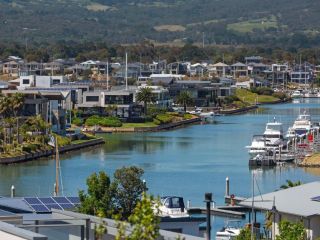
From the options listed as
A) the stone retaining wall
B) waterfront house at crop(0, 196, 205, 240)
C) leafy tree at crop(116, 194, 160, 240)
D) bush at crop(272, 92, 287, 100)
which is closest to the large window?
the stone retaining wall

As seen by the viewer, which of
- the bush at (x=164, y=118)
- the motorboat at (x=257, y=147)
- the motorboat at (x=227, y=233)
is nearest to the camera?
the motorboat at (x=227, y=233)

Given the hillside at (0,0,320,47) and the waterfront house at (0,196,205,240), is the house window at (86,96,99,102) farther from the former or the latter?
the hillside at (0,0,320,47)

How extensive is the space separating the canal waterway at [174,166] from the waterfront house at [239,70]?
25.3 metres

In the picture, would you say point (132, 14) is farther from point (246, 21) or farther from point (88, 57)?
point (88, 57)

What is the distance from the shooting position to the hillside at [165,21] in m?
91.8

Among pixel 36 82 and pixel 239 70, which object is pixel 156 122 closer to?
pixel 36 82

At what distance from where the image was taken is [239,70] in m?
54.5

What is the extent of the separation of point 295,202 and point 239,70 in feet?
154

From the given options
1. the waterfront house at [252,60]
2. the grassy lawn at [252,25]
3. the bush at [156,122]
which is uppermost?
the grassy lawn at [252,25]

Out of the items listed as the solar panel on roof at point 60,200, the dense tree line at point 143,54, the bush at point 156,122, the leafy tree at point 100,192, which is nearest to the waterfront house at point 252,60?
the dense tree line at point 143,54

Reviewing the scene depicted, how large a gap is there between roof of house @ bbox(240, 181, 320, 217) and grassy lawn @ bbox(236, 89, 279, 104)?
115ft

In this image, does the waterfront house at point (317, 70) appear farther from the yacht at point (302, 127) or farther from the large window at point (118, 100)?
the yacht at point (302, 127)

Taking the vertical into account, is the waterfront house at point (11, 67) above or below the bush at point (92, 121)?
above

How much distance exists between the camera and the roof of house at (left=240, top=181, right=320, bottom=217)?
24.7ft
